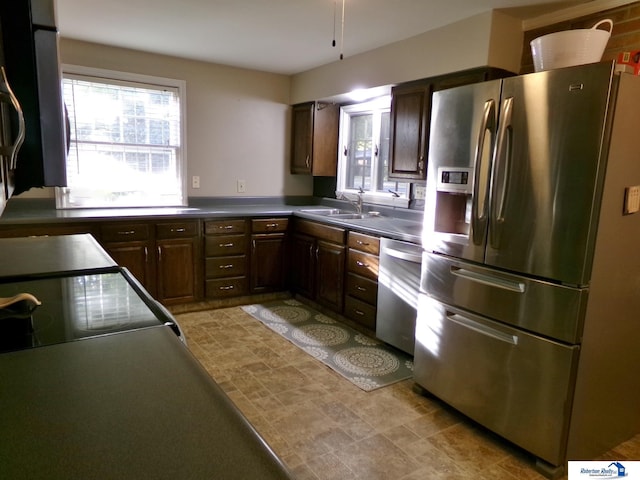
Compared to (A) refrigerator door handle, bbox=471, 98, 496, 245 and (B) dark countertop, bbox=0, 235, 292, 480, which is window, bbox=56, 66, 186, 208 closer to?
(A) refrigerator door handle, bbox=471, 98, 496, 245

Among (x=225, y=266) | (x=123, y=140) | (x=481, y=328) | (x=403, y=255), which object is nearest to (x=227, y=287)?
(x=225, y=266)

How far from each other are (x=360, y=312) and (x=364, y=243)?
1.85 feet

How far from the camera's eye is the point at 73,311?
3.75 feet

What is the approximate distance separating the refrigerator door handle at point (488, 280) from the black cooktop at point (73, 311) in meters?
1.56

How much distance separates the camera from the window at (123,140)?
3699 mm

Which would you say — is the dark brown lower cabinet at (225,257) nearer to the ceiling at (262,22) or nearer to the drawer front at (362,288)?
the drawer front at (362,288)

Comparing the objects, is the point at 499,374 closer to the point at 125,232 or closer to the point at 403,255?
the point at 403,255

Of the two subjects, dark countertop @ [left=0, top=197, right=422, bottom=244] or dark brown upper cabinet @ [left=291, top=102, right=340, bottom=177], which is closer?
dark countertop @ [left=0, top=197, right=422, bottom=244]

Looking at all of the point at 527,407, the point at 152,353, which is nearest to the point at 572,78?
the point at 527,407

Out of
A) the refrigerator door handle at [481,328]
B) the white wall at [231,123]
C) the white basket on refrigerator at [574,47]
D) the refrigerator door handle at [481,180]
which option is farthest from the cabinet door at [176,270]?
the white basket on refrigerator at [574,47]

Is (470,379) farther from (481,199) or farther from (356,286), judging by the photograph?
(356,286)

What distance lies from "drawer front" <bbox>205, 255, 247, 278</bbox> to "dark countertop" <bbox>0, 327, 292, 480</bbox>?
3062 millimetres

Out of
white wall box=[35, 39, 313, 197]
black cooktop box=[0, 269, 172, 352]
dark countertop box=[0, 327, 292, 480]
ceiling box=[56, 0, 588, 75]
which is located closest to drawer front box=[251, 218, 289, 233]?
white wall box=[35, 39, 313, 197]

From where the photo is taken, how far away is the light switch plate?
1817 mm
